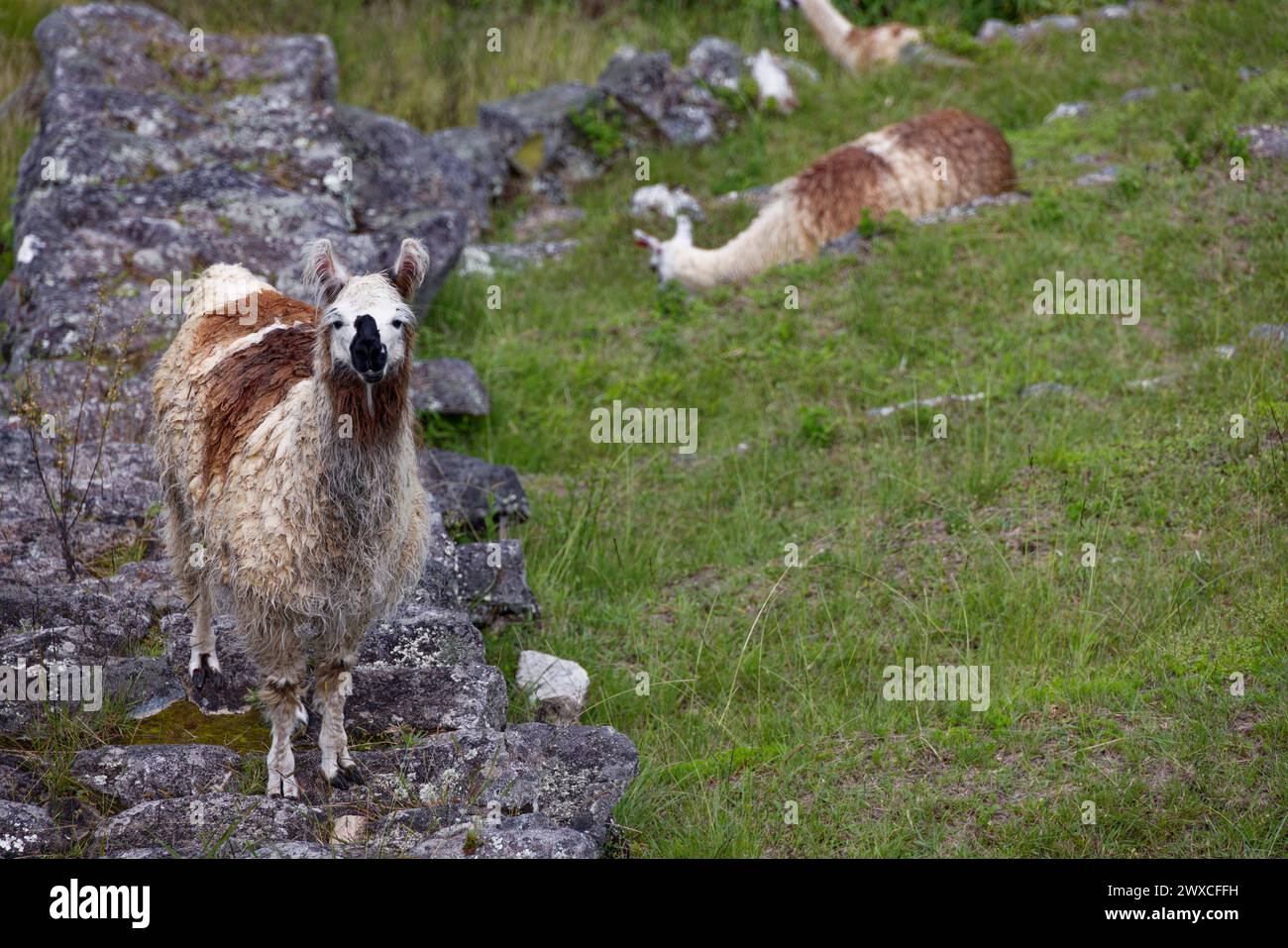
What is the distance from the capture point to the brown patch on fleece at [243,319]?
6.05 m

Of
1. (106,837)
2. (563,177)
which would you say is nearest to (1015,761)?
(106,837)

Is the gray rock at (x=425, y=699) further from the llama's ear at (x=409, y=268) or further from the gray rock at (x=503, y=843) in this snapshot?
the llama's ear at (x=409, y=268)

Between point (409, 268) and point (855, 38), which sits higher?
point (855, 38)

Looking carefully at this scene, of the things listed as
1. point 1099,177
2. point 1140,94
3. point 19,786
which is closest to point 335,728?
point 19,786

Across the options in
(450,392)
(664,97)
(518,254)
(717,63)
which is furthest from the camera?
(717,63)

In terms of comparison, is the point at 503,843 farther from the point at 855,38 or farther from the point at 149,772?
the point at 855,38

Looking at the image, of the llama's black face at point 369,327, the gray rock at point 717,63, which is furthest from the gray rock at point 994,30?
the llama's black face at point 369,327

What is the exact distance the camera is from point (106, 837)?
15.3 feet

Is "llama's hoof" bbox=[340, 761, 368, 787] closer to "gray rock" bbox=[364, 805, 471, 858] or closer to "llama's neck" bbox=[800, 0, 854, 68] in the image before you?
"gray rock" bbox=[364, 805, 471, 858]

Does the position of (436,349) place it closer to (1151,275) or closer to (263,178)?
(263,178)

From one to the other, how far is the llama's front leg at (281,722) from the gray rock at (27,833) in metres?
0.84

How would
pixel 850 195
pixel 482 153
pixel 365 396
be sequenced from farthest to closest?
pixel 482 153 → pixel 850 195 → pixel 365 396

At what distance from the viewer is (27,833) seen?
4.60m

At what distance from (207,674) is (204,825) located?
1.31m
